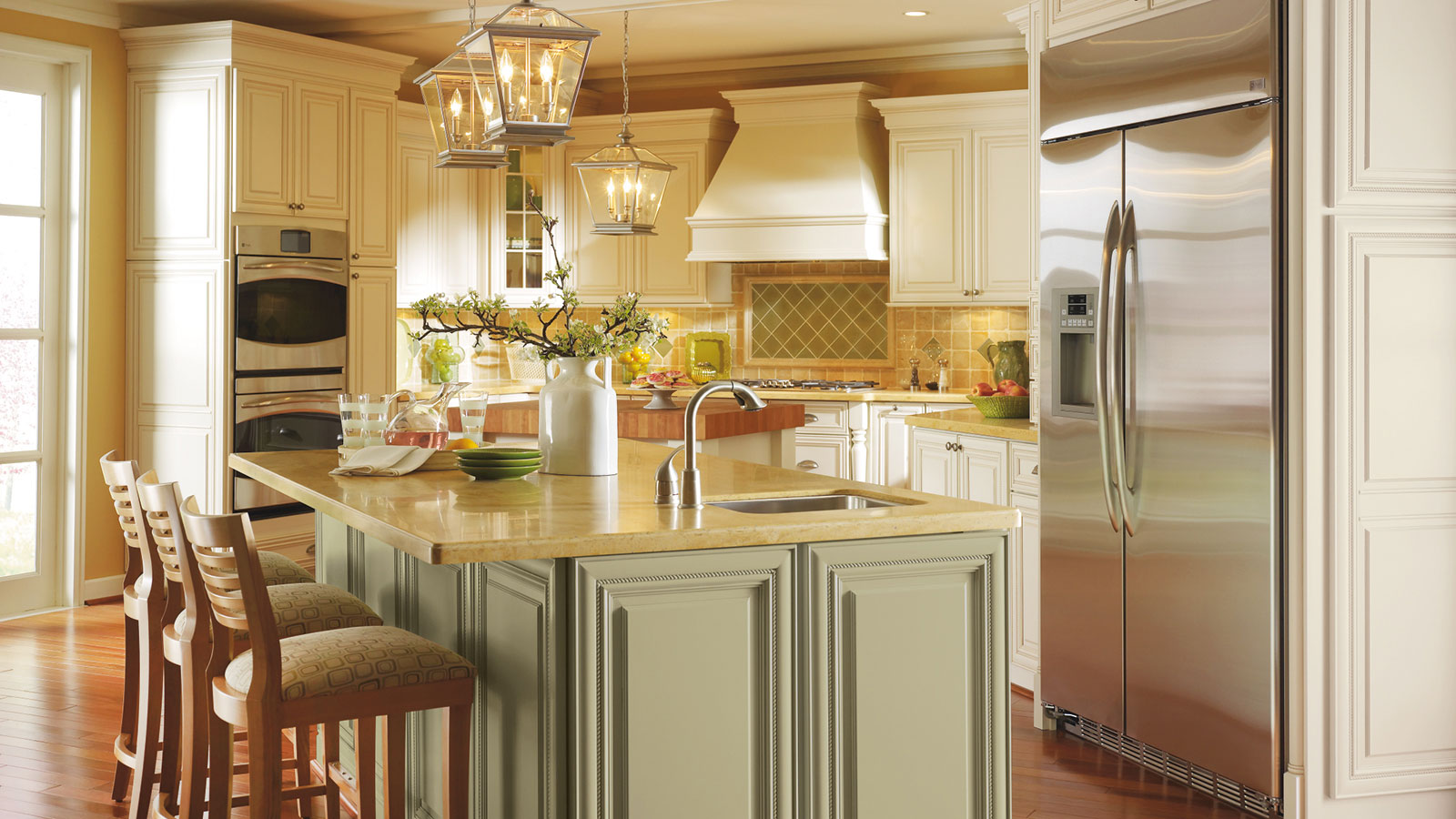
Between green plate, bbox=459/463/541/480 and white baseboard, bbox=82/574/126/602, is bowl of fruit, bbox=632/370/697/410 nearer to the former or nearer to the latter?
green plate, bbox=459/463/541/480

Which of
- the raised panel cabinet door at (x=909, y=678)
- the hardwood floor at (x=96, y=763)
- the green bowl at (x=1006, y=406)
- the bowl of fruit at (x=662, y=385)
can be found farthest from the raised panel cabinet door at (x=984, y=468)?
the raised panel cabinet door at (x=909, y=678)

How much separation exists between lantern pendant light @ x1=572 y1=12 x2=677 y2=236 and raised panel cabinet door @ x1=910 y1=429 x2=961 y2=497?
1.50 metres

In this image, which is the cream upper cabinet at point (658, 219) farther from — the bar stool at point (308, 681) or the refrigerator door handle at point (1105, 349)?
the bar stool at point (308, 681)

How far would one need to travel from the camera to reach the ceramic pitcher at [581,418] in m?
3.11

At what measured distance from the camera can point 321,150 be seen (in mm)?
5867

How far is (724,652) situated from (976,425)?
2.51 metres

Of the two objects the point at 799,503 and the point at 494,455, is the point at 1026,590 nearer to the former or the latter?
the point at 799,503

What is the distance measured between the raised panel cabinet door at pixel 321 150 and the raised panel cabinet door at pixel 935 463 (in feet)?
9.69

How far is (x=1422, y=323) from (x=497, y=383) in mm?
A: 5064

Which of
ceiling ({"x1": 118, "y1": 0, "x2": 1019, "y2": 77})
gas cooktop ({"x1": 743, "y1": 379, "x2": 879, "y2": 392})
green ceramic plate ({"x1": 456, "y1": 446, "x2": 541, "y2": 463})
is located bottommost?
green ceramic plate ({"x1": 456, "y1": 446, "x2": 541, "y2": 463})

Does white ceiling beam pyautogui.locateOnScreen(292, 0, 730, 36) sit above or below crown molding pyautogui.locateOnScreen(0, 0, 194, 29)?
above

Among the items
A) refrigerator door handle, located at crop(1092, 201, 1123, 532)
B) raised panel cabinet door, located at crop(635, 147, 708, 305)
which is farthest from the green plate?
raised panel cabinet door, located at crop(635, 147, 708, 305)

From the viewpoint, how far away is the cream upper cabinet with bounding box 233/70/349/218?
18.3ft

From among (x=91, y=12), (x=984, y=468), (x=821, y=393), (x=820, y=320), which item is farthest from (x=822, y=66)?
(x=91, y=12)
